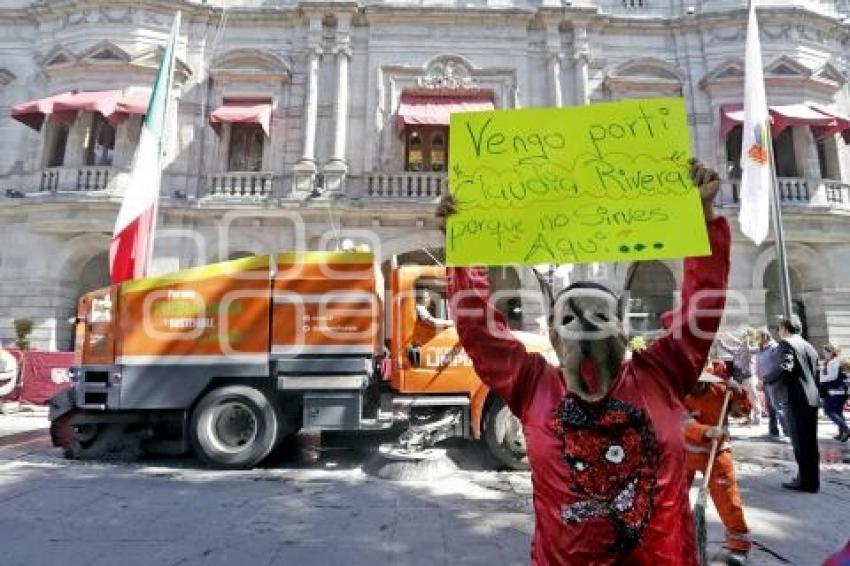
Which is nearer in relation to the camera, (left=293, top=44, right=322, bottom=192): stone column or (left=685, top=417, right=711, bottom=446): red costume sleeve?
(left=685, top=417, right=711, bottom=446): red costume sleeve

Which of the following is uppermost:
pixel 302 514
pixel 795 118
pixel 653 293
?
pixel 795 118

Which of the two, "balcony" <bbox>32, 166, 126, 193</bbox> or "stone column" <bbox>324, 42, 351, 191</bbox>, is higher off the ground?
"stone column" <bbox>324, 42, 351, 191</bbox>

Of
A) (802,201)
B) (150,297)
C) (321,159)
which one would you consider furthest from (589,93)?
(150,297)

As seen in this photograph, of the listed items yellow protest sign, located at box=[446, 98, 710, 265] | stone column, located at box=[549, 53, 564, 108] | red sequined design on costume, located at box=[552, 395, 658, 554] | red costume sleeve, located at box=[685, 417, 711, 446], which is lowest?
red costume sleeve, located at box=[685, 417, 711, 446]

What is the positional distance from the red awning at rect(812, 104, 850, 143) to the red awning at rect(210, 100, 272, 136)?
15.1 metres

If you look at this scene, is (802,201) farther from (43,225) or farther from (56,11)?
(56,11)

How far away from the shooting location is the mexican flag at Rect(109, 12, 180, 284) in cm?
932

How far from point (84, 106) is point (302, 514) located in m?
13.6

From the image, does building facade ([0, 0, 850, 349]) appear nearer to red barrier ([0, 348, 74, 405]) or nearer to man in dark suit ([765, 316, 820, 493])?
red barrier ([0, 348, 74, 405])

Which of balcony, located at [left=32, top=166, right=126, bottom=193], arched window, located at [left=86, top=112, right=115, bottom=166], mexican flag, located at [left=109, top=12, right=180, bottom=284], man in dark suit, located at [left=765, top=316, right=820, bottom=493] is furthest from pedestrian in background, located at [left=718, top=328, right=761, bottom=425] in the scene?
arched window, located at [left=86, top=112, right=115, bottom=166]

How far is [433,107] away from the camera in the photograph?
1483 cm

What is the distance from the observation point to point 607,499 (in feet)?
5.57

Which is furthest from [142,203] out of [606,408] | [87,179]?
[606,408]

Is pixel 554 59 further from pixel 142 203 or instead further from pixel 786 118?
pixel 142 203
